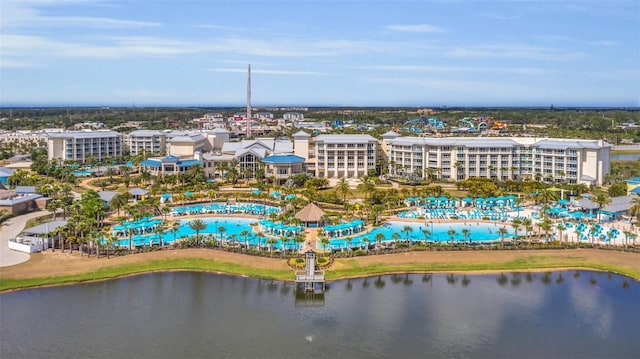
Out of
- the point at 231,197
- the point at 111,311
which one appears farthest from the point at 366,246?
the point at 231,197

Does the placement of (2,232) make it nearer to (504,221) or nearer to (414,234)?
(414,234)

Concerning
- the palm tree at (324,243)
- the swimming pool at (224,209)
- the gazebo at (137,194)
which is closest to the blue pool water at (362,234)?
the palm tree at (324,243)

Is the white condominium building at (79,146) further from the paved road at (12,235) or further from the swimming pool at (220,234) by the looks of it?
the swimming pool at (220,234)

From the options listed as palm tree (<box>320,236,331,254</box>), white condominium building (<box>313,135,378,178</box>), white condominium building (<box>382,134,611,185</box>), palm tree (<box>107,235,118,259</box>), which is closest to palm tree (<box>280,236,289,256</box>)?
palm tree (<box>320,236,331,254</box>)

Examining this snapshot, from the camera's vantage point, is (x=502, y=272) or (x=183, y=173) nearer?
(x=502, y=272)

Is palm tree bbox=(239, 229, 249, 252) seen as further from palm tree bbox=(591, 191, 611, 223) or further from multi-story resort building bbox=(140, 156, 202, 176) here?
multi-story resort building bbox=(140, 156, 202, 176)
